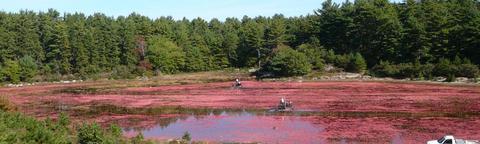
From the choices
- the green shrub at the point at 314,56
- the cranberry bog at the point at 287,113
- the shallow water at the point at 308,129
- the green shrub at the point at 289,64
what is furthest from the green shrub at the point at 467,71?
the shallow water at the point at 308,129

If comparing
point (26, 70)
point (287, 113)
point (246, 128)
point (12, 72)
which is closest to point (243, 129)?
point (246, 128)

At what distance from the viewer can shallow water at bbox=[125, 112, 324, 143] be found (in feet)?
107

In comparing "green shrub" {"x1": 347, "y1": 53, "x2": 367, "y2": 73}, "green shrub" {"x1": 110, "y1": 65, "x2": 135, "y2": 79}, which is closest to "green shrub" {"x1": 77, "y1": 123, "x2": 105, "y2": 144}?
"green shrub" {"x1": 347, "y1": 53, "x2": 367, "y2": 73}

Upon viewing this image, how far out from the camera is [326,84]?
230 ft

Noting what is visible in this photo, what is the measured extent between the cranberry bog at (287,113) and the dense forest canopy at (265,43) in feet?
50.3

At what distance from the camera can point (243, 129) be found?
3666 cm

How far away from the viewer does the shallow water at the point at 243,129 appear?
107 ft

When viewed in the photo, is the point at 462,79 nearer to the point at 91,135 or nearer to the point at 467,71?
the point at 467,71

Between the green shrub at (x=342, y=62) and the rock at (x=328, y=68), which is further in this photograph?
the rock at (x=328, y=68)

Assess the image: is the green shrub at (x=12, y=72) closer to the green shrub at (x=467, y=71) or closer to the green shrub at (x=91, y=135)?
the green shrub at (x=467, y=71)

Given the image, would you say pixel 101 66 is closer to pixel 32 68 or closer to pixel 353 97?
pixel 32 68

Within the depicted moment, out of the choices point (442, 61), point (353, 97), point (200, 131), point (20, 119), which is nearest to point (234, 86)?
point (353, 97)

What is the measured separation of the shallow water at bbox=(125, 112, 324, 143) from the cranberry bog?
57 millimetres

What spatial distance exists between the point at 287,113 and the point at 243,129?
7.86m
